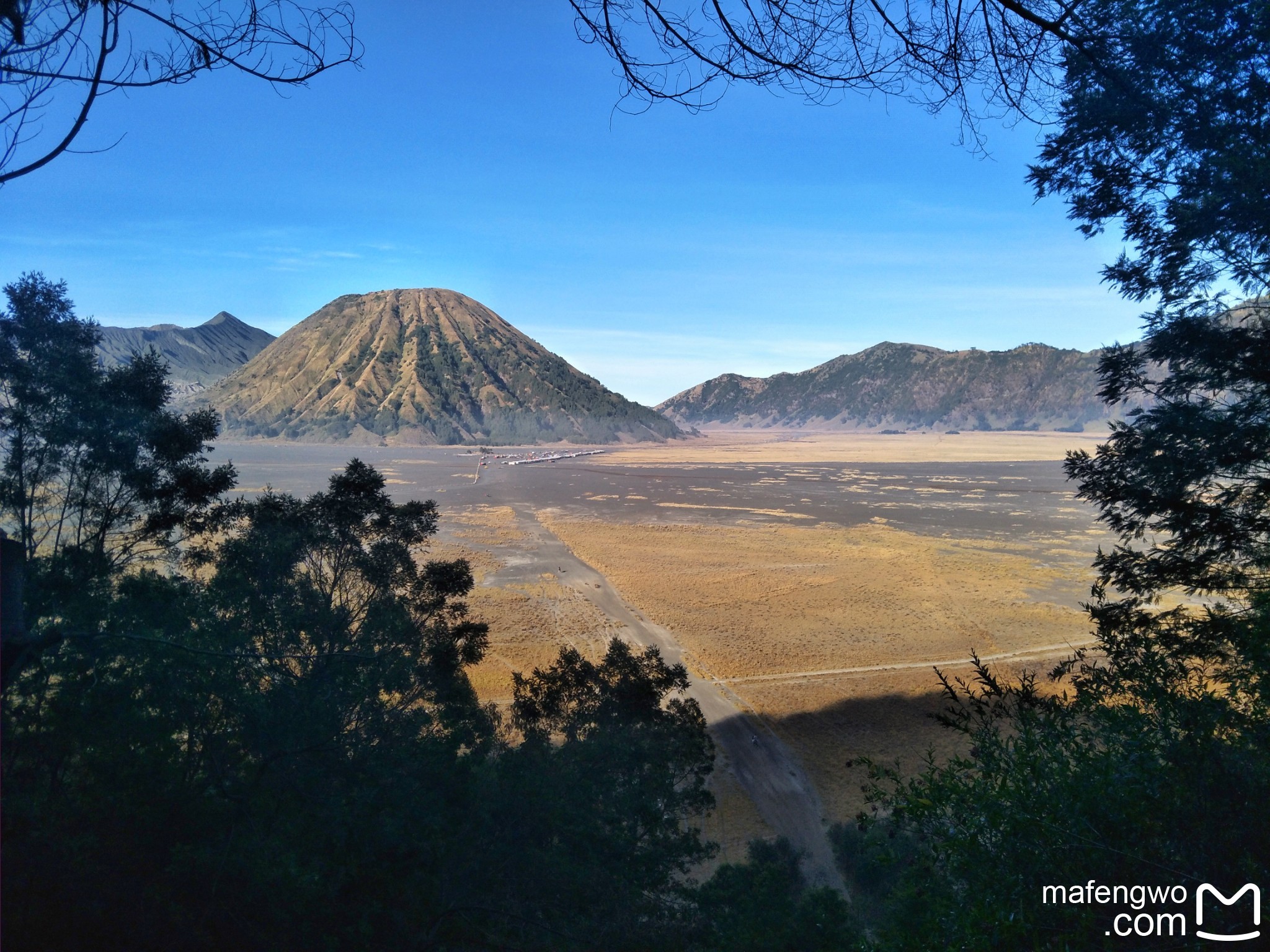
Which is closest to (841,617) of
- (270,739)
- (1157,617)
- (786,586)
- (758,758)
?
(786,586)

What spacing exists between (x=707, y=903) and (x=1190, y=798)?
5320 millimetres

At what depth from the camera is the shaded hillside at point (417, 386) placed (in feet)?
186

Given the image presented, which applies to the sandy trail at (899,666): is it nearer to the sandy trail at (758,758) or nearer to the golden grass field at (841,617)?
the golden grass field at (841,617)

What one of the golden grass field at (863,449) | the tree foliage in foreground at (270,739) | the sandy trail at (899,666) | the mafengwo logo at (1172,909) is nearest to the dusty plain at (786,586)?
the sandy trail at (899,666)

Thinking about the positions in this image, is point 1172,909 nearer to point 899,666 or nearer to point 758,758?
point 758,758

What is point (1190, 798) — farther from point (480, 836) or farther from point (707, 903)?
point (480, 836)

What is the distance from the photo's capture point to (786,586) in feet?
74.2

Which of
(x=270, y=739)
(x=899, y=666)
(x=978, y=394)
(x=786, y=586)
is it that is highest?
(x=978, y=394)

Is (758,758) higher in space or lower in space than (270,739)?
lower

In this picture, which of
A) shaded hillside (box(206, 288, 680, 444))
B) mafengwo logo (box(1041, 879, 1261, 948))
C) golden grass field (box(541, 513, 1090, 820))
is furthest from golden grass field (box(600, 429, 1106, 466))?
mafengwo logo (box(1041, 879, 1261, 948))

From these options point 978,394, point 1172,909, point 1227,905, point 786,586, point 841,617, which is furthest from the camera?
point 978,394

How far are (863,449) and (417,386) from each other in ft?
212

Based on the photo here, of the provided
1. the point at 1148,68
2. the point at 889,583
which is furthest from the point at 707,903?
the point at 889,583

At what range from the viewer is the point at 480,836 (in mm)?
6746
